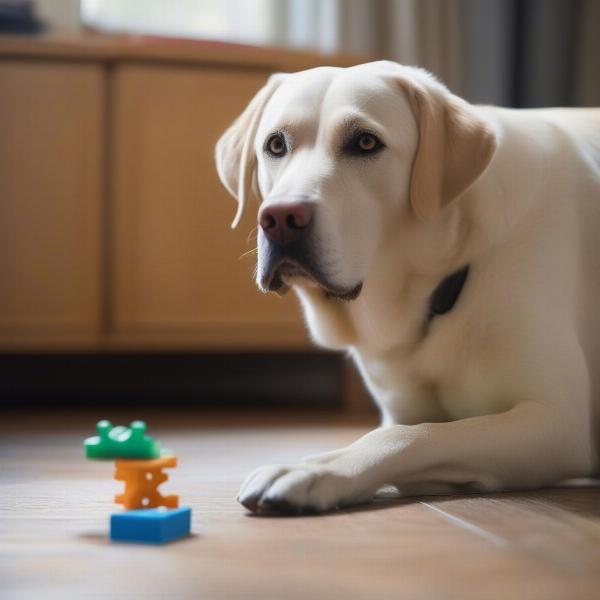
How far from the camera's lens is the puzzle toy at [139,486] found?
1.30 m

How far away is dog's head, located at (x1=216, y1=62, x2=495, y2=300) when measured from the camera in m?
1.66

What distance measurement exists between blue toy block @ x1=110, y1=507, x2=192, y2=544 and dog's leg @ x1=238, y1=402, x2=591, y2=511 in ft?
0.49

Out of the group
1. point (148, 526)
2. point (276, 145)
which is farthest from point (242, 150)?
point (148, 526)

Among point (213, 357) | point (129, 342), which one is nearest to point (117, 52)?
point (129, 342)

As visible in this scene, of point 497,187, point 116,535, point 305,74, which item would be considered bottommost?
point 116,535

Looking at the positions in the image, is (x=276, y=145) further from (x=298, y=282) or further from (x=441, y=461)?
(x=441, y=461)

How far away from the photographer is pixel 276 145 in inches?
74.1

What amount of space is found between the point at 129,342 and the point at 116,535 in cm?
223

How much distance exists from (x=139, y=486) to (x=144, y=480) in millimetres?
13

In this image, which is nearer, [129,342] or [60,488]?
[60,488]

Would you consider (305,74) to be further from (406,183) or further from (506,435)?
(506,435)

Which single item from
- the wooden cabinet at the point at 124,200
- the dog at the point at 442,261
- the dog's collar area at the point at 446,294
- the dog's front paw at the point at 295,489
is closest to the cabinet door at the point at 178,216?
the wooden cabinet at the point at 124,200

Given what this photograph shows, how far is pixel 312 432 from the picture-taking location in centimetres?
294

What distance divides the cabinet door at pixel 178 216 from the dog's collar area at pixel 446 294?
178 centimetres
